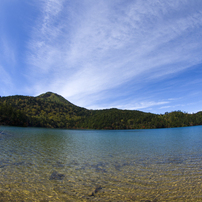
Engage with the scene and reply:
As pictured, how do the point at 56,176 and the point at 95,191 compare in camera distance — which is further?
the point at 56,176

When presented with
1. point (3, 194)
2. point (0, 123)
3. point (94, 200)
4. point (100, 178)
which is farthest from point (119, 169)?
point (0, 123)

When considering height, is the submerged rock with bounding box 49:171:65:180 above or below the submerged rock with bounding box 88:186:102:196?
above

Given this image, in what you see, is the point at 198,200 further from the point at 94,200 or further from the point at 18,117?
the point at 18,117

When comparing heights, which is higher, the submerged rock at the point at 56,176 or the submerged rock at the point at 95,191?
the submerged rock at the point at 56,176

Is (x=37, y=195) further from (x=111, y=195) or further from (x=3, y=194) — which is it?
(x=111, y=195)

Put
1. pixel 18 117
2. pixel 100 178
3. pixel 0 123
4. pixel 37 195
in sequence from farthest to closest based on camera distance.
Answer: pixel 18 117 → pixel 0 123 → pixel 100 178 → pixel 37 195

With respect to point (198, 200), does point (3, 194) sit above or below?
above

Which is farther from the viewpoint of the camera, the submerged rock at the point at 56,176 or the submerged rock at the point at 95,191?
the submerged rock at the point at 56,176

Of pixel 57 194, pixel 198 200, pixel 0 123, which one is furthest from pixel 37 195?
pixel 0 123

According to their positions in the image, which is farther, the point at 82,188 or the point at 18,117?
the point at 18,117

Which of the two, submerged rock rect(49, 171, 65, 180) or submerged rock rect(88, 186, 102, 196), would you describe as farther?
submerged rock rect(49, 171, 65, 180)

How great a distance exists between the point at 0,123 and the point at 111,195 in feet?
588

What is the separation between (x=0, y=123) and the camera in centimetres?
15025

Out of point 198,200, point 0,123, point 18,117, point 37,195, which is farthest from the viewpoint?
point 18,117
